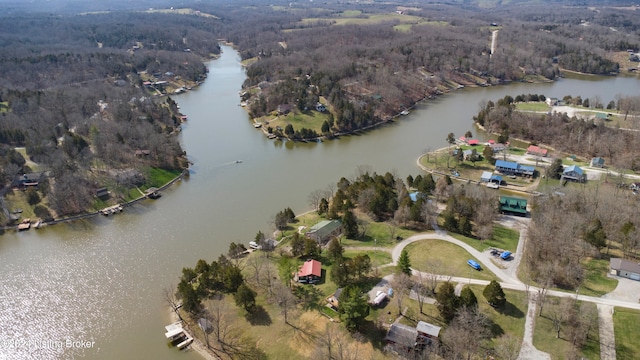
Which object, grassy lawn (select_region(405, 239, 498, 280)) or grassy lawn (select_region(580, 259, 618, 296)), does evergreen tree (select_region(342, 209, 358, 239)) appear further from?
grassy lawn (select_region(580, 259, 618, 296))

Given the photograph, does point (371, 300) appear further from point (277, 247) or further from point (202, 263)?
point (202, 263)

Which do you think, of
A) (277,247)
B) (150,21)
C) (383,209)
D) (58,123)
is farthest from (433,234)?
(150,21)

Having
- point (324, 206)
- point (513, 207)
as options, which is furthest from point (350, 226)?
point (513, 207)

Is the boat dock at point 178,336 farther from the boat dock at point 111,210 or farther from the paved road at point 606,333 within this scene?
the paved road at point 606,333

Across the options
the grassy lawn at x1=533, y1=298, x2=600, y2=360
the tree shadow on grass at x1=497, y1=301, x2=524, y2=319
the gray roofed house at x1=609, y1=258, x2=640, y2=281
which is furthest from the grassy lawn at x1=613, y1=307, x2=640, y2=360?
the tree shadow on grass at x1=497, y1=301, x2=524, y2=319

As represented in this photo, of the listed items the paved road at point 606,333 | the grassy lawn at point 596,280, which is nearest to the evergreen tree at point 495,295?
the paved road at point 606,333

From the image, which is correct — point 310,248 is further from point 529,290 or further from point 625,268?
point 625,268

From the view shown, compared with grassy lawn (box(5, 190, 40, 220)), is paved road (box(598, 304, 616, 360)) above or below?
below
